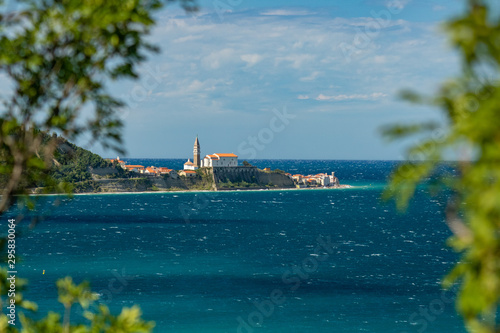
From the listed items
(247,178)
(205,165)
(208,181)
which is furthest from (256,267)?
(247,178)

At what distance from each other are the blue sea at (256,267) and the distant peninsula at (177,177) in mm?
45263

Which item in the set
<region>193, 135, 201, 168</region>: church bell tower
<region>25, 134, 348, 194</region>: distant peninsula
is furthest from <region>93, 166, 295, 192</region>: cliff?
<region>193, 135, 201, 168</region>: church bell tower

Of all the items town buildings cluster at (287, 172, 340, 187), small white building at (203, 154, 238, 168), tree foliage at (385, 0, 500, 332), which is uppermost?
small white building at (203, 154, 238, 168)

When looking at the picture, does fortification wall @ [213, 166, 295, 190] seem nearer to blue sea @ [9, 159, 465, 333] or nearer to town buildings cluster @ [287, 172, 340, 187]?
town buildings cluster @ [287, 172, 340, 187]

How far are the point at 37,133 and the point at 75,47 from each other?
109 cm

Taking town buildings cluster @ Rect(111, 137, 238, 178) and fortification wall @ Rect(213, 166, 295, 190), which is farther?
fortification wall @ Rect(213, 166, 295, 190)

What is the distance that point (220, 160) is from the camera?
575 feet

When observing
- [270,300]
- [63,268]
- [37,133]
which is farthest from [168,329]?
[37,133]

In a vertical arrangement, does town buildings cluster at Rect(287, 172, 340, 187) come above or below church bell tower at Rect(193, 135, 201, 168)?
below

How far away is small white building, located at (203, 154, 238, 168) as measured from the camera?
173 metres

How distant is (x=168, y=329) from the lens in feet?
124

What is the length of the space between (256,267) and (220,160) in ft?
383

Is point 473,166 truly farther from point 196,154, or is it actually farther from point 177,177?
point 196,154

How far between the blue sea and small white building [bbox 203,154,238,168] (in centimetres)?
5770
